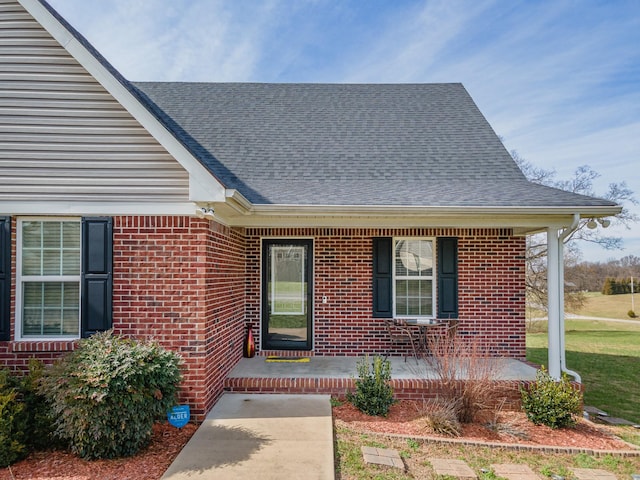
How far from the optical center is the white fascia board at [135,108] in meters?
4.62

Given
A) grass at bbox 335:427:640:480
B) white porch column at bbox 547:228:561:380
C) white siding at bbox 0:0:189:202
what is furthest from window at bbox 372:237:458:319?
white siding at bbox 0:0:189:202

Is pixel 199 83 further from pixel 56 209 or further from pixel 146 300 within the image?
pixel 146 300

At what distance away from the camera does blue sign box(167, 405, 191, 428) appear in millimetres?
4781

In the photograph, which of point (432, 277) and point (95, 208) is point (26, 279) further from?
point (432, 277)

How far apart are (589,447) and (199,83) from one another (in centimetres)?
1094

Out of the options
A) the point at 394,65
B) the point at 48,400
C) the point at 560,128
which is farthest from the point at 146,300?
the point at 560,128

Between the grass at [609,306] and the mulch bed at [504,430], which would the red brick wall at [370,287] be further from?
the grass at [609,306]

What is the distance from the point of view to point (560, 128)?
18.5 meters

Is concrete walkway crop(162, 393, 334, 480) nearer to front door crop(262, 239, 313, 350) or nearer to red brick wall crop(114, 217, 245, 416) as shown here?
red brick wall crop(114, 217, 245, 416)

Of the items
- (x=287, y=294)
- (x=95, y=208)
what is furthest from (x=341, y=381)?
(x=95, y=208)

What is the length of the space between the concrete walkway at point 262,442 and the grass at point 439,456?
0.70 ft

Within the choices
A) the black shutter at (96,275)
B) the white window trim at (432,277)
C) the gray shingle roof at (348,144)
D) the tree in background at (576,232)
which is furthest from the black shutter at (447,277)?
the tree in background at (576,232)

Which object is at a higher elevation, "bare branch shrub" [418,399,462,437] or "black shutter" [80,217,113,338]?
"black shutter" [80,217,113,338]

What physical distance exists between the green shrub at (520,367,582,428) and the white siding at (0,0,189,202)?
570cm
